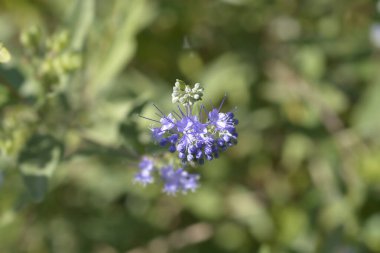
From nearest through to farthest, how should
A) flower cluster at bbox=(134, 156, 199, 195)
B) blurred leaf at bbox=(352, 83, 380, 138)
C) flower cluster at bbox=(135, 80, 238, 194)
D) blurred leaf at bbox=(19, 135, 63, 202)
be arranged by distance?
flower cluster at bbox=(135, 80, 238, 194) < flower cluster at bbox=(134, 156, 199, 195) < blurred leaf at bbox=(19, 135, 63, 202) < blurred leaf at bbox=(352, 83, 380, 138)

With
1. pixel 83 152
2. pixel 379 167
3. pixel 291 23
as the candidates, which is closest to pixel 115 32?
pixel 83 152

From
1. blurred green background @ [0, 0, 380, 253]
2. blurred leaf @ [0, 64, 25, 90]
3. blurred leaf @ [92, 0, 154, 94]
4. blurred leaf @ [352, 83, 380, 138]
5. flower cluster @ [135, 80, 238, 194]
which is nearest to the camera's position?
flower cluster @ [135, 80, 238, 194]

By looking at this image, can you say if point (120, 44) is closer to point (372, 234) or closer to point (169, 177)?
point (169, 177)

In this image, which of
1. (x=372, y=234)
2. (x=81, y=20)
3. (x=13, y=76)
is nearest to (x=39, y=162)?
(x=13, y=76)

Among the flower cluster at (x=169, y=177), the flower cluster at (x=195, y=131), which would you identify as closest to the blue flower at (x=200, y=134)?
the flower cluster at (x=195, y=131)

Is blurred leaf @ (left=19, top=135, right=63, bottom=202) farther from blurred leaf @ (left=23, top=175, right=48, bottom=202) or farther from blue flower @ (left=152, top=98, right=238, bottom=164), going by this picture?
blue flower @ (left=152, top=98, right=238, bottom=164)

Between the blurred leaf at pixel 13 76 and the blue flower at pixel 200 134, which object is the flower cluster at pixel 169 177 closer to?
the blue flower at pixel 200 134

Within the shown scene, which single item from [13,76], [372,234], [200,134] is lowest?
[200,134]

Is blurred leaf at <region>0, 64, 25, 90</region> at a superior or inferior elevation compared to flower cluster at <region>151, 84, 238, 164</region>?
superior

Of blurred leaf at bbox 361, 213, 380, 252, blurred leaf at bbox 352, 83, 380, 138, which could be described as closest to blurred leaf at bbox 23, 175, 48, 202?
blurred leaf at bbox 361, 213, 380, 252
